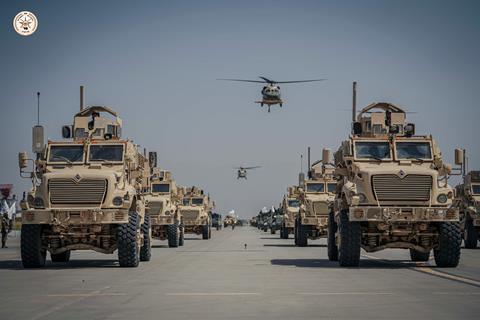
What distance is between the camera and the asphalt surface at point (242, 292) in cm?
1205

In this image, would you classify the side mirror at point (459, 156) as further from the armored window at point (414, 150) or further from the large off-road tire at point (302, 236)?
the large off-road tire at point (302, 236)

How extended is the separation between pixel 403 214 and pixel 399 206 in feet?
1.00

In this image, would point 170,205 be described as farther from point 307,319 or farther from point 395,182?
point 307,319

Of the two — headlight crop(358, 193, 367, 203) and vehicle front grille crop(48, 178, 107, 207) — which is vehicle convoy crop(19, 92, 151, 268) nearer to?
vehicle front grille crop(48, 178, 107, 207)

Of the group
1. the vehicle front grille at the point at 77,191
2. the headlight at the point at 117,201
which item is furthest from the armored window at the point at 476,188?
the vehicle front grille at the point at 77,191

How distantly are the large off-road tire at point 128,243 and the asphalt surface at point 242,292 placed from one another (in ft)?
0.95

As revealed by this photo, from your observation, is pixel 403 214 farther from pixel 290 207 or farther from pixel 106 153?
pixel 290 207

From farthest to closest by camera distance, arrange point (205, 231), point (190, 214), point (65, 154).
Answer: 1. point (205, 231)
2. point (190, 214)
3. point (65, 154)

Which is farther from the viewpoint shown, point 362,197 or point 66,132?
point 66,132

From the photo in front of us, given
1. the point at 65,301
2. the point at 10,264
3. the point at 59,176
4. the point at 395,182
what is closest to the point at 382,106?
the point at 395,182

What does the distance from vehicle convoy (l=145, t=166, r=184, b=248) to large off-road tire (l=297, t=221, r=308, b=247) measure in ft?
16.3

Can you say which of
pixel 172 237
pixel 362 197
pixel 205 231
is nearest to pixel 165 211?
pixel 172 237

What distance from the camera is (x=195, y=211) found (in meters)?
52.8

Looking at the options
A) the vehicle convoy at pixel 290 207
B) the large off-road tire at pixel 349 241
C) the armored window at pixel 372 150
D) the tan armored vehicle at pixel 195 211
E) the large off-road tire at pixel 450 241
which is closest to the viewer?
the large off-road tire at pixel 450 241
